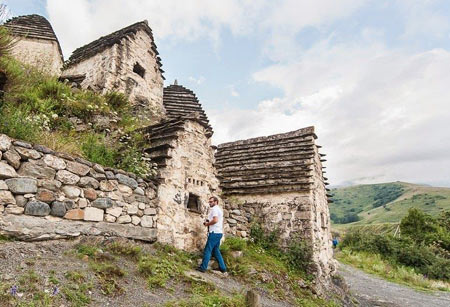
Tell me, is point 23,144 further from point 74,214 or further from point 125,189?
point 125,189

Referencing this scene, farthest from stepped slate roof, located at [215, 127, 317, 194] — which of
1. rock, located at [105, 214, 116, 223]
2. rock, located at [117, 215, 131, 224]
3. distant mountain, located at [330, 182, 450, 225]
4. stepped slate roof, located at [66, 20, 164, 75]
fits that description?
distant mountain, located at [330, 182, 450, 225]

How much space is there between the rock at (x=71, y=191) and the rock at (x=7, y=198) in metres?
0.78

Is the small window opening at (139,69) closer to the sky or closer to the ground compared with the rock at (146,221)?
closer to the sky

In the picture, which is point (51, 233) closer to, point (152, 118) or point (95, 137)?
point (95, 137)

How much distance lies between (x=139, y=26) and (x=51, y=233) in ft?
40.9

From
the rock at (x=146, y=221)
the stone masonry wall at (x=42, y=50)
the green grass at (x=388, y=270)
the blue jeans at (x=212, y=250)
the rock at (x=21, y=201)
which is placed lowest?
the green grass at (x=388, y=270)

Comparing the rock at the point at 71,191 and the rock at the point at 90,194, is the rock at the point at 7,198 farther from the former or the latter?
the rock at the point at 90,194

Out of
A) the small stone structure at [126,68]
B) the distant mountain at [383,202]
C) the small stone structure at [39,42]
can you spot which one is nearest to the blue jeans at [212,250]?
the small stone structure at [126,68]

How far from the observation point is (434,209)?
261 feet

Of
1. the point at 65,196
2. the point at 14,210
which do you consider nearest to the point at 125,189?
the point at 65,196

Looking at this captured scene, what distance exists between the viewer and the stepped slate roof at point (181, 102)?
15.7m

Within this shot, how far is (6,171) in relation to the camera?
14.4ft

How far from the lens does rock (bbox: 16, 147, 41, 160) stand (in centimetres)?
462

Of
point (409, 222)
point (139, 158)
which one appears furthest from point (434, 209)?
point (139, 158)
